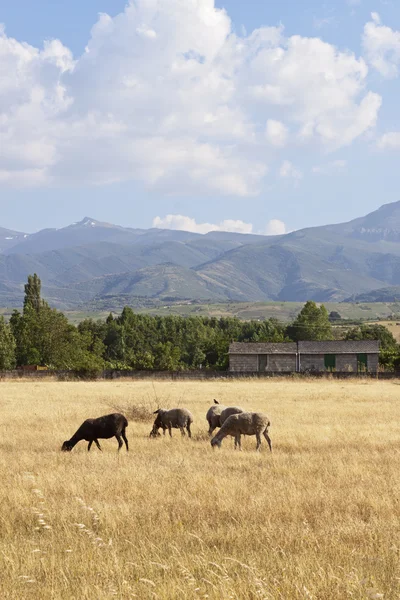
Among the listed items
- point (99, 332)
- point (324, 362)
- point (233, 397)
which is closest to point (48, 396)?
point (233, 397)

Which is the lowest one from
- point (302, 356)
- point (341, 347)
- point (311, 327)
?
point (302, 356)

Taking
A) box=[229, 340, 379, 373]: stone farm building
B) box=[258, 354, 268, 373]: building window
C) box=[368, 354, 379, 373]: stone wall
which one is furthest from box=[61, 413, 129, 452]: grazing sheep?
box=[368, 354, 379, 373]: stone wall

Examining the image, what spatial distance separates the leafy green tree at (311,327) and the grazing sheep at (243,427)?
106 meters

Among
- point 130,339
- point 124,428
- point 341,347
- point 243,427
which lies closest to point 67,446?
point 124,428

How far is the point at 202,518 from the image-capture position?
11.3 metres

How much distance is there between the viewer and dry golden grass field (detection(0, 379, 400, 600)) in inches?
298

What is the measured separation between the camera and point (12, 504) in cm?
1227

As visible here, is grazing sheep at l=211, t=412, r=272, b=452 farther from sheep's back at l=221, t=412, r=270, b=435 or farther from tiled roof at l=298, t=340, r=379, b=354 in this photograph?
tiled roof at l=298, t=340, r=379, b=354

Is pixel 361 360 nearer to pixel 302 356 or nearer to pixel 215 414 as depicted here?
pixel 302 356

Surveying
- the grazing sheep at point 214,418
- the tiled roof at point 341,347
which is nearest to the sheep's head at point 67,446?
the grazing sheep at point 214,418

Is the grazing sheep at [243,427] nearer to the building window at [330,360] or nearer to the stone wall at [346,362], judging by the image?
the stone wall at [346,362]

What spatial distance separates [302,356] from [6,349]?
39.2 m

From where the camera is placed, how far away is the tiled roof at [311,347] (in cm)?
8494

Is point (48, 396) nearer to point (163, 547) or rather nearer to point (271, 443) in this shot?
point (271, 443)
